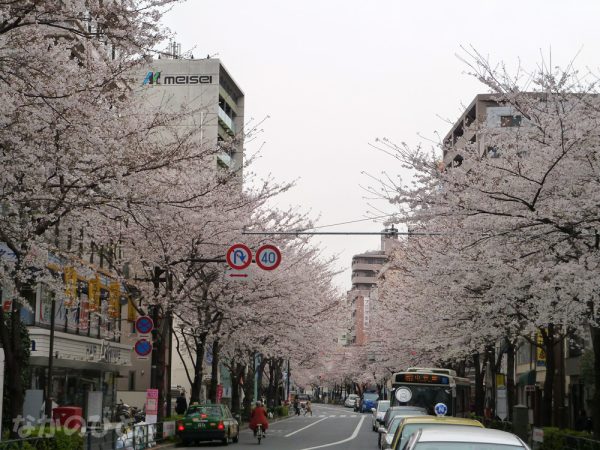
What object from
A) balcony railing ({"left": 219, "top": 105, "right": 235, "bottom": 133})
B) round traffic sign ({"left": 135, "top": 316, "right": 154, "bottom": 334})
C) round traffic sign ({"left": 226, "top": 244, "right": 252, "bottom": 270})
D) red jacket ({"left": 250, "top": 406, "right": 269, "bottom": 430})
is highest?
balcony railing ({"left": 219, "top": 105, "right": 235, "bottom": 133})

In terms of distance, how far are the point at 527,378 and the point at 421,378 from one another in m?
27.5

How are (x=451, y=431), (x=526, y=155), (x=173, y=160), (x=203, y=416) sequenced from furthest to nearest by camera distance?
(x=203, y=416) → (x=526, y=155) → (x=173, y=160) → (x=451, y=431)

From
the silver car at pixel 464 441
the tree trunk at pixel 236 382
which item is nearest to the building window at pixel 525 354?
the tree trunk at pixel 236 382

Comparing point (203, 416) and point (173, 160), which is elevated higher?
point (173, 160)

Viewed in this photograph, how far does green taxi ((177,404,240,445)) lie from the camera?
105 feet

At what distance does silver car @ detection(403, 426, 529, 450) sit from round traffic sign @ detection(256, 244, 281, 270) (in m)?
18.5

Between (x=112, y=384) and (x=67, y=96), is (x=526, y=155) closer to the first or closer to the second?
(x=67, y=96)

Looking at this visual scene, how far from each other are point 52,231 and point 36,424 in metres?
4.46

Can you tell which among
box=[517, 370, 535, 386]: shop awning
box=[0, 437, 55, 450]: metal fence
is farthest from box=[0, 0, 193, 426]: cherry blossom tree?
box=[517, 370, 535, 386]: shop awning

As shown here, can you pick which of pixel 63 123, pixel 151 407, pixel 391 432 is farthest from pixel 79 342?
pixel 63 123

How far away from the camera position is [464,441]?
9.15m

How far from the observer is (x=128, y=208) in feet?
57.6

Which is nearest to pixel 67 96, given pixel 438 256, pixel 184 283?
pixel 438 256

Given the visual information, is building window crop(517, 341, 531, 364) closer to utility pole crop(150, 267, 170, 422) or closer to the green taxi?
the green taxi
